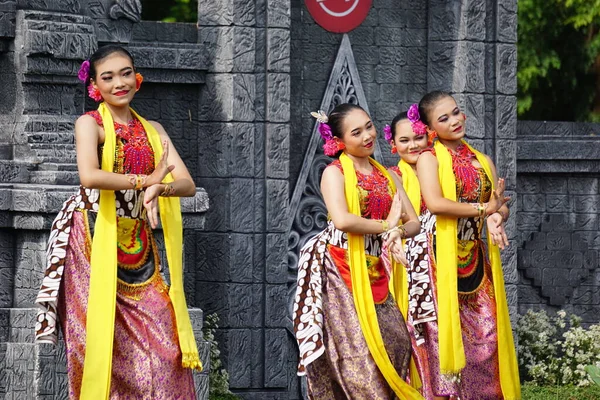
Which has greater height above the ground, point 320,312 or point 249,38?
point 249,38

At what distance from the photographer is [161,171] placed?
774cm

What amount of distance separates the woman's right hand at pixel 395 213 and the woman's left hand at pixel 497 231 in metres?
0.84

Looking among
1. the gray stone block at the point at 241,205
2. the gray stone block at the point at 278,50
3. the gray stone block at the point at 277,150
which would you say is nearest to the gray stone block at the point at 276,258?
the gray stone block at the point at 241,205

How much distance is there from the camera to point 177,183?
7.83 meters

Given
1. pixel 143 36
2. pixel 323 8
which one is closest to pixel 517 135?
pixel 323 8

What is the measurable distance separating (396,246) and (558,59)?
12.6 m

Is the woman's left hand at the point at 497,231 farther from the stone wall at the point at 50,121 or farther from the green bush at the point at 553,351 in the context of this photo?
the green bush at the point at 553,351

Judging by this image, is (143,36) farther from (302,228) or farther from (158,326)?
(158,326)

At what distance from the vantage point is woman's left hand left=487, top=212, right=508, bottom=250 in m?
8.93

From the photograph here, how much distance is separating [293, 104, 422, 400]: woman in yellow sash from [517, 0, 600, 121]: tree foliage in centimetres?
1156

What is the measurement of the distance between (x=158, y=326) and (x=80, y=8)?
3545mm

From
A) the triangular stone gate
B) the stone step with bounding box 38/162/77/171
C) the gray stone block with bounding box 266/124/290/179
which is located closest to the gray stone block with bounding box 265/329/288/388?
the triangular stone gate

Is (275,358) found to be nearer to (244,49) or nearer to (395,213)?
(244,49)

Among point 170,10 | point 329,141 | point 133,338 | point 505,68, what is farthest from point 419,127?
point 170,10
